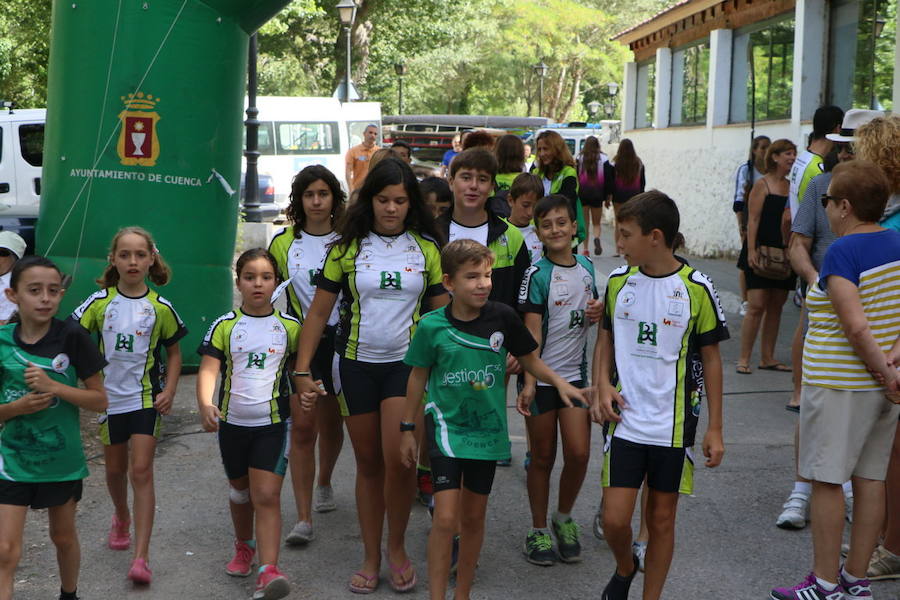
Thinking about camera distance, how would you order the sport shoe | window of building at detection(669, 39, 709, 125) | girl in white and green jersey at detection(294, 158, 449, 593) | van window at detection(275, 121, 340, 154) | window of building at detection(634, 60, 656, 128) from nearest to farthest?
girl in white and green jersey at detection(294, 158, 449, 593), the sport shoe, window of building at detection(669, 39, 709, 125), window of building at detection(634, 60, 656, 128), van window at detection(275, 121, 340, 154)

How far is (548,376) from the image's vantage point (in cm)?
459

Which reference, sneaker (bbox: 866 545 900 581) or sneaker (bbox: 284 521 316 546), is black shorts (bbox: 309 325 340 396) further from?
sneaker (bbox: 866 545 900 581)

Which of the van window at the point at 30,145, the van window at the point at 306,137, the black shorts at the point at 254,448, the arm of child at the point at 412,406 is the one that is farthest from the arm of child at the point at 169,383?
the van window at the point at 306,137

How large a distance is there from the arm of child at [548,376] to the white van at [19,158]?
44.2 feet

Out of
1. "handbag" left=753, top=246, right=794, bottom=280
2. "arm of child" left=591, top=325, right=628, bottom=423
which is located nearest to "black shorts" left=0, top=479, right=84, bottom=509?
"arm of child" left=591, top=325, right=628, bottom=423

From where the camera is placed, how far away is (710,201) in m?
20.0

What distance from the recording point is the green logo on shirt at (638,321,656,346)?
430cm

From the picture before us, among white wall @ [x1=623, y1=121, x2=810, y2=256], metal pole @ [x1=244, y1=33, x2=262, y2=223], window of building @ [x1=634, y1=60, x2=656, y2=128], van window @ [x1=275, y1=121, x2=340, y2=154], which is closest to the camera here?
metal pole @ [x1=244, y1=33, x2=262, y2=223]

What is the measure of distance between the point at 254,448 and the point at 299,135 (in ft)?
77.3

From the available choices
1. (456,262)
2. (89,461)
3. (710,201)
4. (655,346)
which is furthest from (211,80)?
(710,201)

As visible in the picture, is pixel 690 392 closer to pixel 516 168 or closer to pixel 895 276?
pixel 895 276

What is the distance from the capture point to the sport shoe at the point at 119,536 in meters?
5.45

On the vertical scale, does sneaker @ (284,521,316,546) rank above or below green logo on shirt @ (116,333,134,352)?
below

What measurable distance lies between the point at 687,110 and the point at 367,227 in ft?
60.8
